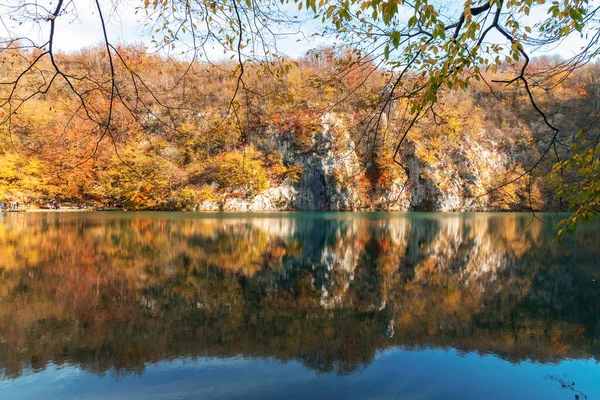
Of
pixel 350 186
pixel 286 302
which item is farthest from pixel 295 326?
pixel 350 186

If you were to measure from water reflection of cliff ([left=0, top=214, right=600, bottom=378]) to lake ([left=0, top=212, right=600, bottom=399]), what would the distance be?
5cm

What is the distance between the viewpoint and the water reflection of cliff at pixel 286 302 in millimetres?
6484

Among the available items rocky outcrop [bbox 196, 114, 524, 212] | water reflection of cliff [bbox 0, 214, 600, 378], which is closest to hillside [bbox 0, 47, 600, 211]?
rocky outcrop [bbox 196, 114, 524, 212]

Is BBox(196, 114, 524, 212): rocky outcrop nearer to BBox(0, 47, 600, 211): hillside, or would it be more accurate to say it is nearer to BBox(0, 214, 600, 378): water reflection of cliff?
BBox(0, 47, 600, 211): hillside

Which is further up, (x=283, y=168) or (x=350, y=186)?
(x=283, y=168)

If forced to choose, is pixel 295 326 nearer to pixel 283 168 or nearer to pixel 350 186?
pixel 283 168

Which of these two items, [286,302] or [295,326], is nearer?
[295,326]

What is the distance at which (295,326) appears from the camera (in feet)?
24.8

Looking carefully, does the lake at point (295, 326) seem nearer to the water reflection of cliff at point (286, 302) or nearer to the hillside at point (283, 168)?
the water reflection of cliff at point (286, 302)

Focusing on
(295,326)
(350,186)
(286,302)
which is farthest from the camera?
(350,186)

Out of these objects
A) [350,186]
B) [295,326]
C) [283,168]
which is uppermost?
[283,168]

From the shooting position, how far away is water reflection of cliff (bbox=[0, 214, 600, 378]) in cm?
648

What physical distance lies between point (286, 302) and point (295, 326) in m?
1.61

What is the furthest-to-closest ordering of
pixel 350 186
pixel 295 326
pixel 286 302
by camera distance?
pixel 350 186, pixel 286 302, pixel 295 326
